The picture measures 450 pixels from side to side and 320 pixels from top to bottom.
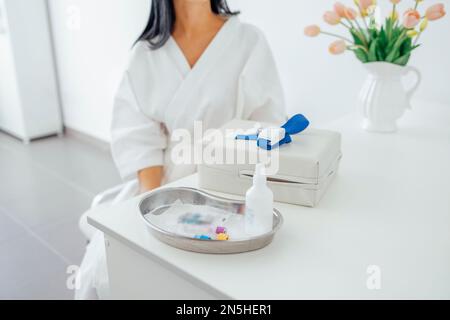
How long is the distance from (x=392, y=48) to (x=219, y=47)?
45 centimetres

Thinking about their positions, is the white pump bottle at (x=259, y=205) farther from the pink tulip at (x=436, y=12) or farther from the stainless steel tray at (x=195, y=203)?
the pink tulip at (x=436, y=12)

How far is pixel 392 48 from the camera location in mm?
1137

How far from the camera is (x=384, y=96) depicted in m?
1.19

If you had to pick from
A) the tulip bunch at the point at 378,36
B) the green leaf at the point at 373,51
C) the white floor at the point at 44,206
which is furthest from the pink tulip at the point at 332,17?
the white floor at the point at 44,206

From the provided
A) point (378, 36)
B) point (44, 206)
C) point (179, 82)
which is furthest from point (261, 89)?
point (44, 206)

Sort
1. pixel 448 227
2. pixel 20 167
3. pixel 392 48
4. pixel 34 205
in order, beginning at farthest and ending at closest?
pixel 20 167 → pixel 34 205 → pixel 392 48 → pixel 448 227

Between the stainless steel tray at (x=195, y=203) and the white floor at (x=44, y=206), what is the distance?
3.45 feet

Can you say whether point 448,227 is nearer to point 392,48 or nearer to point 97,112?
point 392,48

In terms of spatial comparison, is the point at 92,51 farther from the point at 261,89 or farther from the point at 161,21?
the point at 261,89

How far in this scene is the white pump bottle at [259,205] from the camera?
2.20ft

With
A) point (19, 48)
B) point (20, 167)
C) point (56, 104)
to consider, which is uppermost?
point (19, 48)

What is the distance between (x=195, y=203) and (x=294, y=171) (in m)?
0.18
